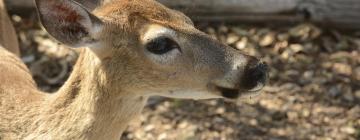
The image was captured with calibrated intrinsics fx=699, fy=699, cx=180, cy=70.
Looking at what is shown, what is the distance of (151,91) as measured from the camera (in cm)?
347

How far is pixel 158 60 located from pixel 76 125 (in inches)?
22.8

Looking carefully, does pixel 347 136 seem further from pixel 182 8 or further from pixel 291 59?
pixel 182 8

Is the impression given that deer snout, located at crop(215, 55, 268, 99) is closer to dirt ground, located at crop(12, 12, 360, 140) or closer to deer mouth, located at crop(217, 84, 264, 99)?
deer mouth, located at crop(217, 84, 264, 99)

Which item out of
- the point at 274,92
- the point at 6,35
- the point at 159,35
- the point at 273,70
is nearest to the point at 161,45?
the point at 159,35

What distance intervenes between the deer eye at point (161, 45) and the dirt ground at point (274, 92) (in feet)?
6.95

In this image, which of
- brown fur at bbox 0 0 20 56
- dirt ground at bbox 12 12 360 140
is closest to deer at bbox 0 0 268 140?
brown fur at bbox 0 0 20 56

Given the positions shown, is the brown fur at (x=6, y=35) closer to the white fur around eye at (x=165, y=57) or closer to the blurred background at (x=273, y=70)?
the blurred background at (x=273, y=70)

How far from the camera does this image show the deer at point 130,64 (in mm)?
3346

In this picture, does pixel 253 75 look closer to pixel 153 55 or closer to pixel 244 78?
pixel 244 78

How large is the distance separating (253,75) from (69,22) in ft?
3.04

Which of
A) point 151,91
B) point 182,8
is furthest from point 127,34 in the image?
point 182,8

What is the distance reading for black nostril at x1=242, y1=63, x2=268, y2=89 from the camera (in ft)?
11.1

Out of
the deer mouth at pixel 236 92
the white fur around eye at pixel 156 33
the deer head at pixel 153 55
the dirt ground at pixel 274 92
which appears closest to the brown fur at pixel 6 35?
the dirt ground at pixel 274 92

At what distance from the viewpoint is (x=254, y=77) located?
11.2 feet
